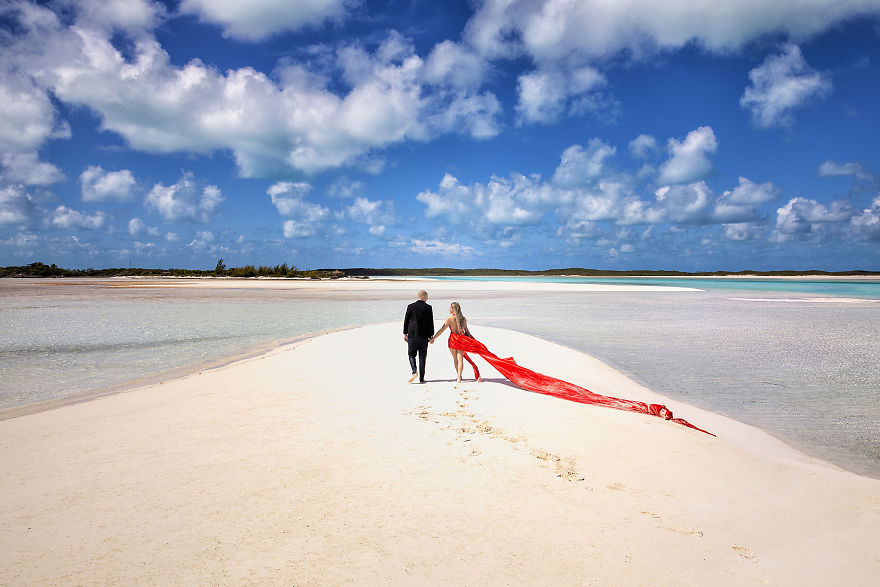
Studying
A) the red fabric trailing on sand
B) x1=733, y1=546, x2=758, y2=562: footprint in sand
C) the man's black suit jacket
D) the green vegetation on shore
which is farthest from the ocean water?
the green vegetation on shore

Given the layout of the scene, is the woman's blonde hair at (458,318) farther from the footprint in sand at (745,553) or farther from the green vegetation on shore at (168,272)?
the green vegetation on shore at (168,272)

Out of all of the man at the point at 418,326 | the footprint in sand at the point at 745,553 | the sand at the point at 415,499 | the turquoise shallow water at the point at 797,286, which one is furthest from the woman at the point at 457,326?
the turquoise shallow water at the point at 797,286

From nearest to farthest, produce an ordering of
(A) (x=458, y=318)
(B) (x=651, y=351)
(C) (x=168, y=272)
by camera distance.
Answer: (A) (x=458, y=318) < (B) (x=651, y=351) < (C) (x=168, y=272)

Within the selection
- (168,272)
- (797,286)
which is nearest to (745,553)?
(797,286)

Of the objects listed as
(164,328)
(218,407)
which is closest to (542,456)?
(218,407)

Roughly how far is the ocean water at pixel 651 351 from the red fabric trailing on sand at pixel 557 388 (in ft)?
5.71

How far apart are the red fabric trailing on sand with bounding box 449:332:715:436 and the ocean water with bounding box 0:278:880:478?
1740 millimetres

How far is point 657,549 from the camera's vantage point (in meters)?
4.01

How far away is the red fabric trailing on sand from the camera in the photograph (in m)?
8.09

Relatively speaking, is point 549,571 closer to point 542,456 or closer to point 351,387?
point 542,456

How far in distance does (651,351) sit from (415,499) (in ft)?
41.4

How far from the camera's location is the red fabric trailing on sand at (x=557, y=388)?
8094 mm

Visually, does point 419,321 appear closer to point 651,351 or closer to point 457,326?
point 457,326

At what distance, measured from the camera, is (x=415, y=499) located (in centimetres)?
491
